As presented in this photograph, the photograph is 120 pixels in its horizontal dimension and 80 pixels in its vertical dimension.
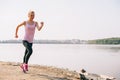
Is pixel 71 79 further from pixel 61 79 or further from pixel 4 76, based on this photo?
pixel 4 76

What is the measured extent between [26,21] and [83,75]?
3843 mm

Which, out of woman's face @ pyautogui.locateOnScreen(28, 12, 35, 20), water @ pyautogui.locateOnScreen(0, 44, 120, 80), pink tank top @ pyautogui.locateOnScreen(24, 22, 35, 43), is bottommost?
water @ pyautogui.locateOnScreen(0, 44, 120, 80)

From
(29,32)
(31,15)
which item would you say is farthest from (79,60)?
(31,15)

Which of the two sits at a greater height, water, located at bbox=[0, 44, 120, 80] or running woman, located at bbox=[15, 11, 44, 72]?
running woman, located at bbox=[15, 11, 44, 72]

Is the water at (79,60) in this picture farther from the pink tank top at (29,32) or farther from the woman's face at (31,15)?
the woman's face at (31,15)

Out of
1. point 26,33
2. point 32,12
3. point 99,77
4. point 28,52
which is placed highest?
point 32,12

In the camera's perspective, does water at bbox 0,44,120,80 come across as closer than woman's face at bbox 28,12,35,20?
No

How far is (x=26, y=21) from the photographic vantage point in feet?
41.2

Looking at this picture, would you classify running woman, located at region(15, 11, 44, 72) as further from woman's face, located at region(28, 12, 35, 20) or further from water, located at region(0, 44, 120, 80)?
water, located at region(0, 44, 120, 80)

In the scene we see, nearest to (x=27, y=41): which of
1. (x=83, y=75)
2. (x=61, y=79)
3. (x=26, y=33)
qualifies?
(x=26, y=33)

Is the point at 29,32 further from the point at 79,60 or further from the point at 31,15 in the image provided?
the point at 79,60

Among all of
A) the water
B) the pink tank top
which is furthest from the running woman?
the water

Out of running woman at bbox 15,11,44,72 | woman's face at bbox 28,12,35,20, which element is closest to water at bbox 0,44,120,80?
running woman at bbox 15,11,44,72

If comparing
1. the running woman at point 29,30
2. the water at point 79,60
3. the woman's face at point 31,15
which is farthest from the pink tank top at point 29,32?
the water at point 79,60
